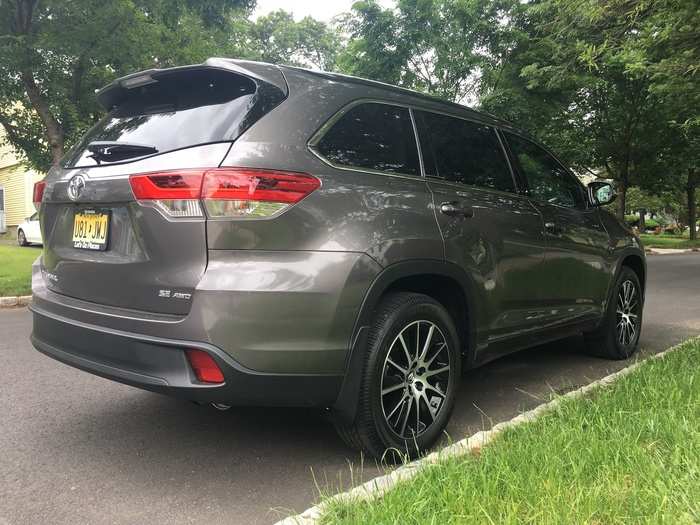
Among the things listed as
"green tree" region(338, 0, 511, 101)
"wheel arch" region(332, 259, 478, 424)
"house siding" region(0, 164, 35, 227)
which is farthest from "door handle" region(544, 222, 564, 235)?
"house siding" region(0, 164, 35, 227)

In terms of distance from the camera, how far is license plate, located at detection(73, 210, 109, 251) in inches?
107

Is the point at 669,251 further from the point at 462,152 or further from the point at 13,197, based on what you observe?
the point at 13,197

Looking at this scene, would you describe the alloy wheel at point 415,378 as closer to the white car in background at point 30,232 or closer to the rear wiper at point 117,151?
the rear wiper at point 117,151

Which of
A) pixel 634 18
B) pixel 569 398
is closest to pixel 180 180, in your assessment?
pixel 569 398

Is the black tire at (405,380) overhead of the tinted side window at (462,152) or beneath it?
beneath

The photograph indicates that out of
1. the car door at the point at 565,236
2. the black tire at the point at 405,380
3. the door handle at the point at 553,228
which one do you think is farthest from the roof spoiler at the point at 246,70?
the door handle at the point at 553,228

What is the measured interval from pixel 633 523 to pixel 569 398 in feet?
4.51

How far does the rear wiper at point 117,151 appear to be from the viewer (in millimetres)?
2713

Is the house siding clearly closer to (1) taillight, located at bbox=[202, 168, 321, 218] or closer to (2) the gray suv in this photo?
(2) the gray suv

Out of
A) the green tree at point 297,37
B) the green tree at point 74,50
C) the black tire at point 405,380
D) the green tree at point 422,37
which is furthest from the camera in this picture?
the green tree at point 297,37

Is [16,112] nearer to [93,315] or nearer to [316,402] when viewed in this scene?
[93,315]

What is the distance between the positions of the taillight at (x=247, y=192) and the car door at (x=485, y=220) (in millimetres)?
947

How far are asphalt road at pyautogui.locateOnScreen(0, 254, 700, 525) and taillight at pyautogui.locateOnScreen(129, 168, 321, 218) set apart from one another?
1238 millimetres

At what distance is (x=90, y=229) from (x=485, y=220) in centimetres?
210
